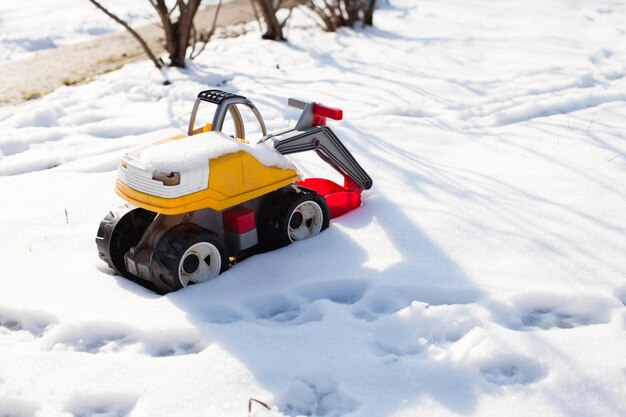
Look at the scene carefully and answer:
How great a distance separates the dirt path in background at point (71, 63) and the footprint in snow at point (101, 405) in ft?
14.8

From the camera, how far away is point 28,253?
3.46 metres

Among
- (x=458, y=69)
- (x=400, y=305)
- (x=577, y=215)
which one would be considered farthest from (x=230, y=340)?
(x=458, y=69)

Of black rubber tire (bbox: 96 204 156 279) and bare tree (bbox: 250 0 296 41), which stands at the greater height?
bare tree (bbox: 250 0 296 41)

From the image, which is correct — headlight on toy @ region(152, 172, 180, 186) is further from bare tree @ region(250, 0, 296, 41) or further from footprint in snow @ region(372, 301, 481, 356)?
bare tree @ region(250, 0, 296, 41)

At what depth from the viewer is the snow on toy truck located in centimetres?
296

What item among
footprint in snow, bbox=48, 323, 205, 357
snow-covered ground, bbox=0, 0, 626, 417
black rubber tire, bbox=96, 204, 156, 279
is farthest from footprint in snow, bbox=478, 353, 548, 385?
black rubber tire, bbox=96, 204, 156, 279

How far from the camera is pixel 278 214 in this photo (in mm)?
3338

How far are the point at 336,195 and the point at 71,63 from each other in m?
5.03

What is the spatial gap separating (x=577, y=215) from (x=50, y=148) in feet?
11.3

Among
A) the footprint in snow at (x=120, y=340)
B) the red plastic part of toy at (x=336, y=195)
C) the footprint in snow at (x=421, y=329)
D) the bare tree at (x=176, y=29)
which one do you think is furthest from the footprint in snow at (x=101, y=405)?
the bare tree at (x=176, y=29)

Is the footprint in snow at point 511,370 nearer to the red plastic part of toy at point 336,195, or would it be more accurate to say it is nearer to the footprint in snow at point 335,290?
the footprint in snow at point 335,290

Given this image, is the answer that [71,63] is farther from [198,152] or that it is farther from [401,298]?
[401,298]

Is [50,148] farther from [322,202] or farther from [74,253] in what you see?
[322,202]

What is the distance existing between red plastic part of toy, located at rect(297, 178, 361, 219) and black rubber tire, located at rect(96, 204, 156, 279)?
939 millimetres
